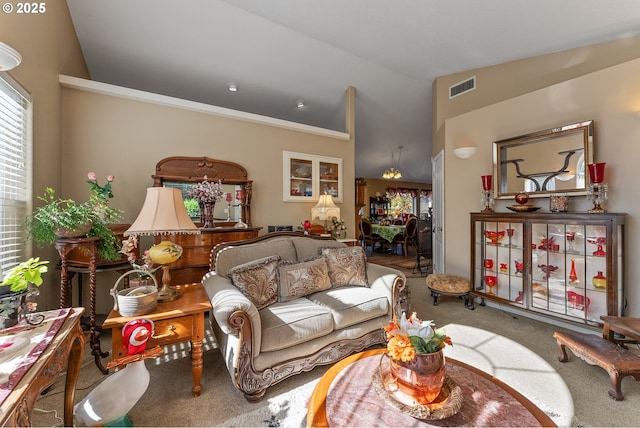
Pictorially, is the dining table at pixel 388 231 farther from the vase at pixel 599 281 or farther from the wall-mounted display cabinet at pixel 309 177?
the vase at pixel 599 281

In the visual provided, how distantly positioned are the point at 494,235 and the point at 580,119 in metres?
1.53

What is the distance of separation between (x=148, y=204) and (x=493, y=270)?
3857 millimetres

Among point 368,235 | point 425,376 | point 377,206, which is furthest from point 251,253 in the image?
point 377,206

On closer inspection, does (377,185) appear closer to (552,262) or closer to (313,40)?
(313,40)

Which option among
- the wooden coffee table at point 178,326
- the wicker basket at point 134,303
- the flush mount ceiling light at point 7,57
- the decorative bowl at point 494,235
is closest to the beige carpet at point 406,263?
the decorative bowl at point 494,235

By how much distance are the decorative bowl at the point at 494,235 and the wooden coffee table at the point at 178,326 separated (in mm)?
3385

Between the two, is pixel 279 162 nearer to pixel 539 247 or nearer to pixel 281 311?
pixel 281 311

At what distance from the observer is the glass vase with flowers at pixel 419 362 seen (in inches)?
44.1

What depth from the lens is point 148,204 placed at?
1.81m

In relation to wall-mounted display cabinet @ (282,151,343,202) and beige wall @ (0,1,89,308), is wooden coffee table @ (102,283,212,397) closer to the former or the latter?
beige wall @ (0,1,89,308)

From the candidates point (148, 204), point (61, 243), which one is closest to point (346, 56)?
point (148, 204)

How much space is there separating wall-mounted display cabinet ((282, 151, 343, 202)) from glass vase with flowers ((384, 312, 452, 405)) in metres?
3.19

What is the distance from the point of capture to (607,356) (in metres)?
1.76

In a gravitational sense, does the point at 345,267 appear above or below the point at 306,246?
below
